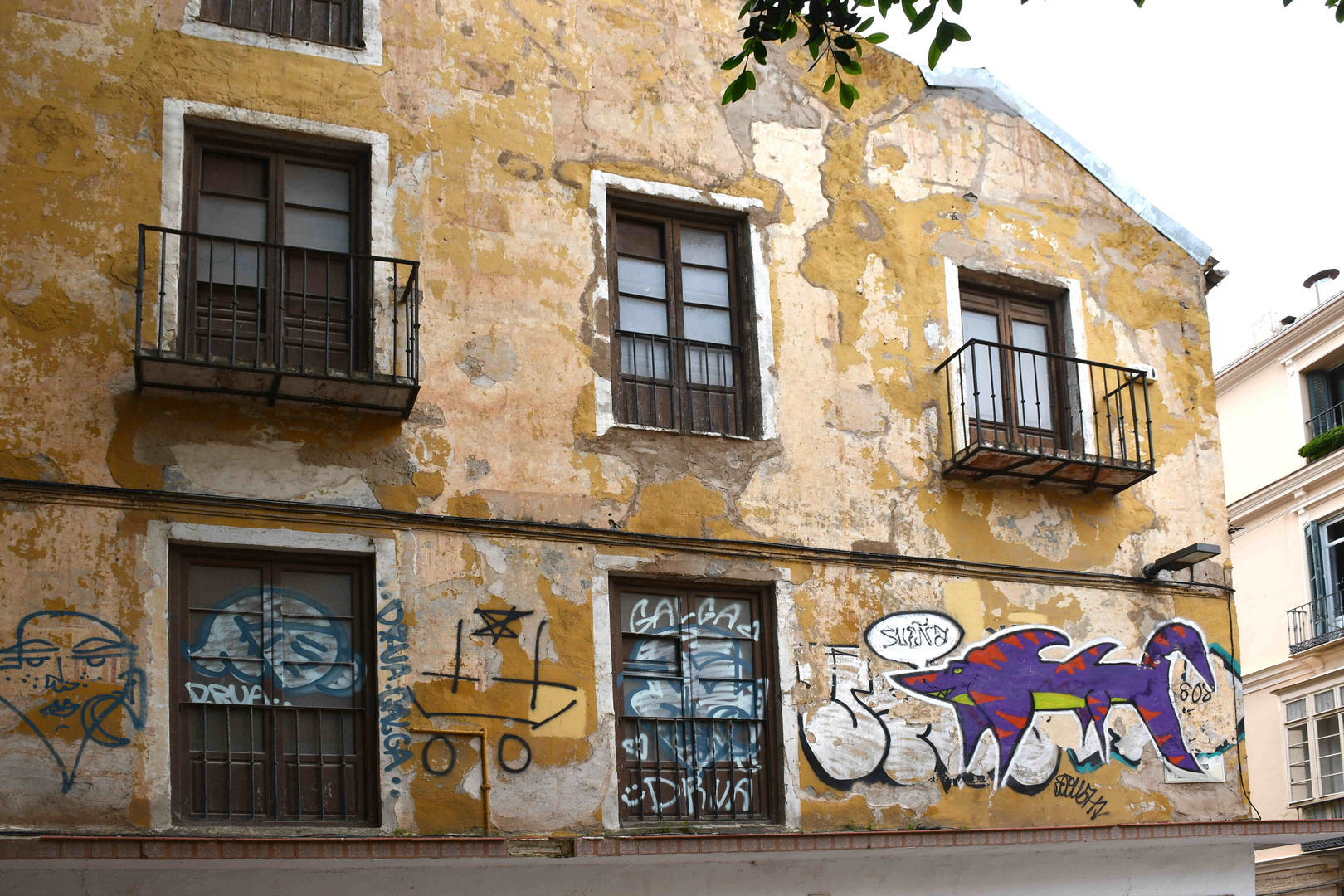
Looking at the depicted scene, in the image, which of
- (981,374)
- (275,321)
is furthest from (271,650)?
(981,374)

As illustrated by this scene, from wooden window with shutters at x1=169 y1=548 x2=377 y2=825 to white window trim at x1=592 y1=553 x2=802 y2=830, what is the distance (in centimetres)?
170

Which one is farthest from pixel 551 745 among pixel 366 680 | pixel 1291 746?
pixel 1291 746

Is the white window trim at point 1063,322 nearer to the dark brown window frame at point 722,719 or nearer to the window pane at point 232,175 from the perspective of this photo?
the dark brown window frame at point 722,719

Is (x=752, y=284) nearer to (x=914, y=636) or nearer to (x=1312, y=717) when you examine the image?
(x=914, y=636)

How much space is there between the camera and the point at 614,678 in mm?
11477

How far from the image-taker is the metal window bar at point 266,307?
10.8 m

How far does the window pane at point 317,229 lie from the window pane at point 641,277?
2.27m

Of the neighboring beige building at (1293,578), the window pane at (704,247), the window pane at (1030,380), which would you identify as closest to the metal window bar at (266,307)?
the window pane at (704,247)

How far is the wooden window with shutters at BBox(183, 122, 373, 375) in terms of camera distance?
11125 mm

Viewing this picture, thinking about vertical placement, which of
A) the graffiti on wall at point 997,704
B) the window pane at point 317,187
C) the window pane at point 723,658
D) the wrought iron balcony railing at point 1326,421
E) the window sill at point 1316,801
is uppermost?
the wrought iron balcony railing at point 1326,421

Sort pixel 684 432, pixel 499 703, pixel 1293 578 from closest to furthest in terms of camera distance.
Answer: pixel 499 703 < pixel 684 432 < pixel 1293 578

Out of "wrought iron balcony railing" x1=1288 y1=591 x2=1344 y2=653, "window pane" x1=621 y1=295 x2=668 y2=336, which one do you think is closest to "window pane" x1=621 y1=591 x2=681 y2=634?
"window pane" x1=621 y1=295 x2=668 y2=336

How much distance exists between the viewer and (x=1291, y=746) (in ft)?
87.2

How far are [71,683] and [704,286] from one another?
237 inches
